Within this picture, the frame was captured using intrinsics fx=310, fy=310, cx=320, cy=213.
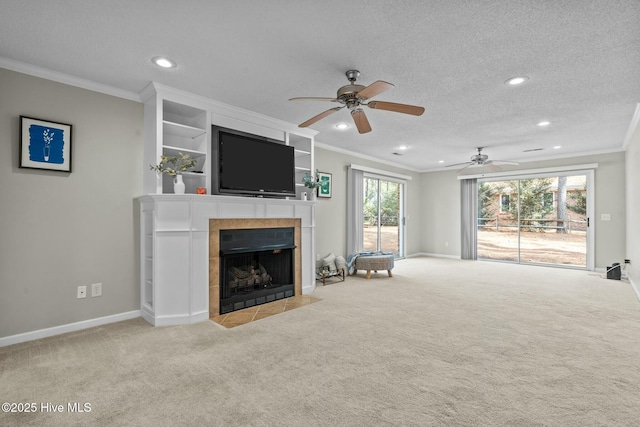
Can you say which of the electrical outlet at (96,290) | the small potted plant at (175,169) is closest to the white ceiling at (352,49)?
the small potted plant at (175,169)

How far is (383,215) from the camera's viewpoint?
25.0 feet

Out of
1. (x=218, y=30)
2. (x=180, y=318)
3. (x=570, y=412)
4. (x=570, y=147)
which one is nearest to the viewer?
(x=570, y=412)

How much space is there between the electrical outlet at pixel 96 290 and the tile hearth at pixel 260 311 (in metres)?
1.14

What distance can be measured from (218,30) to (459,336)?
3.26 meters

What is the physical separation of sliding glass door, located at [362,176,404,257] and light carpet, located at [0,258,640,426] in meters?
3.52

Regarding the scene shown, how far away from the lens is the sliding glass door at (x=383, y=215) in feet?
23.7

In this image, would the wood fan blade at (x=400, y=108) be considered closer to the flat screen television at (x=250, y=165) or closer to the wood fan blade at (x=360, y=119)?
the wood fan blade at (x=360, y=119)

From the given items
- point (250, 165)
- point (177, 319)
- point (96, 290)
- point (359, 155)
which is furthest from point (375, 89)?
point (359, 155)

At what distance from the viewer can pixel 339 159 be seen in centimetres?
616

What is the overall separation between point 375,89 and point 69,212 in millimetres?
3051

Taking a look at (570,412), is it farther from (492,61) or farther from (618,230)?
(618,230)

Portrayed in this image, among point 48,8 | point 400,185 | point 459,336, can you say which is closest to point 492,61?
point 459,336

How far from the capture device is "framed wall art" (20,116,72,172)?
276 cm

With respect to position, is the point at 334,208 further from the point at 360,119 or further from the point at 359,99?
the point at 359,99
